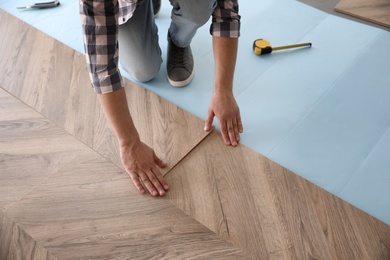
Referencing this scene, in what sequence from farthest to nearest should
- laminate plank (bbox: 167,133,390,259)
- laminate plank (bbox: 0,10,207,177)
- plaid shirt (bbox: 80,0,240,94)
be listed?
laminate plank (bbox: 0,10,207,177), laminate plank (bbox: 167,133,390,259), plaid shirt (bbox: 80,0,240,94)

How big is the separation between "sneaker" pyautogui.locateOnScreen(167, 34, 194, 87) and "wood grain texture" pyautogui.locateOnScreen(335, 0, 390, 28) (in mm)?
978

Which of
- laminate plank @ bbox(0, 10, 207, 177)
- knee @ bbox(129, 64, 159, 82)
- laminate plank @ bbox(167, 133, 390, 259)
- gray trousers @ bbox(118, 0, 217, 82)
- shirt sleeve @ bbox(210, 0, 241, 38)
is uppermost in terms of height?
shirt sleeve @ bbox(210, 0, 241, 38)

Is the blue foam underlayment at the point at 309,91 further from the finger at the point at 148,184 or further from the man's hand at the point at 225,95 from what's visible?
the finger at the point at 148,184

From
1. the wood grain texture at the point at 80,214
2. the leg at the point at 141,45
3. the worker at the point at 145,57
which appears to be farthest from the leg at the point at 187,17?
the wood grain texture at the point at 80,214

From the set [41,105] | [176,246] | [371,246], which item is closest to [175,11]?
[41,105]

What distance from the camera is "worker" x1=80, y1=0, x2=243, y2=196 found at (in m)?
1.16

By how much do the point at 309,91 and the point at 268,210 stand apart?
26.6 inches

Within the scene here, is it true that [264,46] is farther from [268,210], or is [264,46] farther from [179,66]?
[268,210]

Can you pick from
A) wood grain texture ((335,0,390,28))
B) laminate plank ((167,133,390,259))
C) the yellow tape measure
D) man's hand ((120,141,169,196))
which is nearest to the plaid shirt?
man's hand ((120,141,169,196))

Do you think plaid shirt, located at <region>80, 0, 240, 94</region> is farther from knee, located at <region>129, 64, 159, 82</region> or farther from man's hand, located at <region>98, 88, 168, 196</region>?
knee, located at <region>129, 64, 159, 82</region>

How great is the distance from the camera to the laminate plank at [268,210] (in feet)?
4.20

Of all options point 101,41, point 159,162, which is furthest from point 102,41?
point 159,162

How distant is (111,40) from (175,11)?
0.61 m

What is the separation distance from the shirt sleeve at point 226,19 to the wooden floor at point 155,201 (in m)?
0.43
